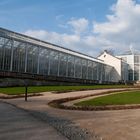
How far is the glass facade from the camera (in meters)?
54.0

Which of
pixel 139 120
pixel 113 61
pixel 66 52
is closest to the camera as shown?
pixel 139 120

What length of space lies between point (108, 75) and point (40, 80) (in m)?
54.2

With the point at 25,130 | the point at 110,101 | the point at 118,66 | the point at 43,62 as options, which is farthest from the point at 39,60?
the point at 25,130

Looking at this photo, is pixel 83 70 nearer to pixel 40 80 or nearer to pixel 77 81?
pixel 77 81

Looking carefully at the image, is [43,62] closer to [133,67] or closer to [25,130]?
[25,130]

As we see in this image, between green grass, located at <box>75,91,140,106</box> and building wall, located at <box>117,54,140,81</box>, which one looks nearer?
green grass, located at <box>75,91,140,106</box>

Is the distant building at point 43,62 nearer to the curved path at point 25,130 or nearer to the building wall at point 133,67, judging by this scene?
the building wall at point 133,67

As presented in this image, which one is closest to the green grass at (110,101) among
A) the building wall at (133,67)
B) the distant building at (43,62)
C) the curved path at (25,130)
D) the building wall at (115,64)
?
the curved path at (25,130)

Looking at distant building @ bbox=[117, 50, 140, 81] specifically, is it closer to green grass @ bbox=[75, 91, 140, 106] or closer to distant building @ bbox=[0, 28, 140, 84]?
distant building @ bbox=[0, 28, 140, 84]

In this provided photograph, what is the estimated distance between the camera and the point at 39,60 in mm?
63594

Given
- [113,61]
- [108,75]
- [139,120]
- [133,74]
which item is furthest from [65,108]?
[133,74]

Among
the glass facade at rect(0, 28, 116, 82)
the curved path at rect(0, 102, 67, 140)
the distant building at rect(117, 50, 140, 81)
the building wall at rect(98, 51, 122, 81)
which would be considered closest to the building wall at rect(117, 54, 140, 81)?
the distant building at rect(117, 50, 140, 81)

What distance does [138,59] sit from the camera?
117 m

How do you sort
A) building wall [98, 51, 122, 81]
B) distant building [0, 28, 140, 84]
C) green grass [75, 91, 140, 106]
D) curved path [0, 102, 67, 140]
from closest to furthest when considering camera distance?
curved path [0, 102, 67, 140] → green grass [75, 91, 140, 106] → distant building [0, 28, 140, 84] → building wall [98, 51, 122, 81]
